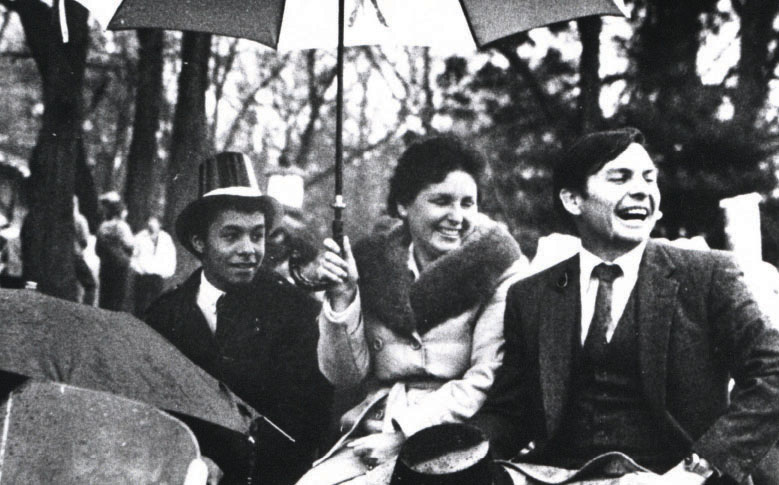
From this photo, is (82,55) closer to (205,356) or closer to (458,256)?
(205,356)

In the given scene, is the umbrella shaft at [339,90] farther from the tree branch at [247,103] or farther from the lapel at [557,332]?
the lapel at [557,332]

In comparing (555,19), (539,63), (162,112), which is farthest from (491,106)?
(162,112)

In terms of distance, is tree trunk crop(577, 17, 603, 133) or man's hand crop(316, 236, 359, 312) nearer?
man's hand crop(316, 236, 359, 312)

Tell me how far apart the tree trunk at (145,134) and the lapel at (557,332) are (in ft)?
5.84

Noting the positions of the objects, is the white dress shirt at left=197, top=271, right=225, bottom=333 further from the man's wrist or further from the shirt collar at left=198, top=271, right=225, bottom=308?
the man's wrist

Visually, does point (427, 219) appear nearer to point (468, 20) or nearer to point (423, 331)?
point (423, 331)

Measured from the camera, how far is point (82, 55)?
421 cm

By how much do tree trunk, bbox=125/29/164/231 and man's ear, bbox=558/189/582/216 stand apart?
1743mm

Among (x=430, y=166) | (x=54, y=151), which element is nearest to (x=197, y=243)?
(x=54, y=151)

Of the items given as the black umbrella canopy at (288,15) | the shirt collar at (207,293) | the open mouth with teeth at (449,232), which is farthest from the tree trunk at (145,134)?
the open mouth with teeth at (449,232)

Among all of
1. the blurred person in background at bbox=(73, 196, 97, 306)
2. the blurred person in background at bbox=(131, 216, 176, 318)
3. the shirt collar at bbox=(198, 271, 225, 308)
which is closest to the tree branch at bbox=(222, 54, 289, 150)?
the blurred person in background at bbox=(131, 216, 176, 318)

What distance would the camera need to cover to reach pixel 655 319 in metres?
3.14

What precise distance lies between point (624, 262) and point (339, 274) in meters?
1.08

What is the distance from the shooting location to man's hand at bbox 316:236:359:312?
3.64 meters
